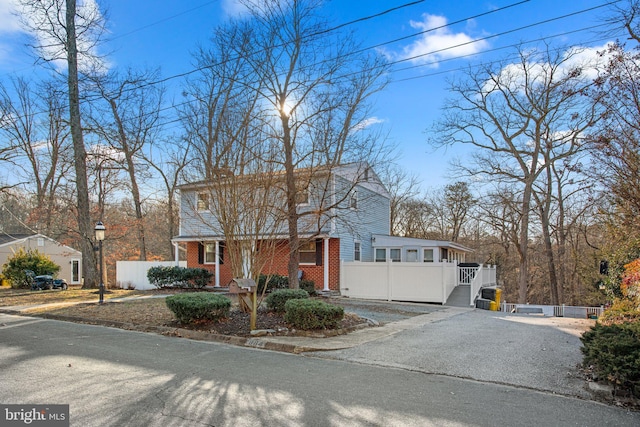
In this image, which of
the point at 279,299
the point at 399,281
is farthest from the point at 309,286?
the point at 279,299

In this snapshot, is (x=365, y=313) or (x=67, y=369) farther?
(x=365, y=313)

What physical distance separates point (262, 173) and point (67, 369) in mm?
5259

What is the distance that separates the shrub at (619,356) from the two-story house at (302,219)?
6.31 metres

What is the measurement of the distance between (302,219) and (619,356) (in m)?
14.6

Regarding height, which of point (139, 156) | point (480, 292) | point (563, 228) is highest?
point (139, 156)

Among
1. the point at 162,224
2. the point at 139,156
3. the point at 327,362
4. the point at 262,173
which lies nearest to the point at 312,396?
the point at 327,362

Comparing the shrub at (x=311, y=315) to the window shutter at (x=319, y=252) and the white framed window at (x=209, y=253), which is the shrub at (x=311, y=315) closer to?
the window shutter at (x=319, y=252)

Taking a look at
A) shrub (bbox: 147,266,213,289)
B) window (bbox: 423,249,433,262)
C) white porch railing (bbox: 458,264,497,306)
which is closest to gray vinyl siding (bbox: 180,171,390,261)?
shrub (bbox: 147,266,213,289)

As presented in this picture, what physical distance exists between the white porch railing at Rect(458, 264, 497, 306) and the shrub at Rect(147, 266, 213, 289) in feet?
40.0

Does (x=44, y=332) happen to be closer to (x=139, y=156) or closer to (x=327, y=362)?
(x=327, y=362)

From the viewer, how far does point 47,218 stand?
28609mm

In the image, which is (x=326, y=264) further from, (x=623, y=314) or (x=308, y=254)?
(x=623, y=314)

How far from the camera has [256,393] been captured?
17.0ft

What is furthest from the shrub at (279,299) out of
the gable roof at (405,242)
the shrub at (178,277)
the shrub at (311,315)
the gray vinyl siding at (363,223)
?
the gable roof at (405,242)
